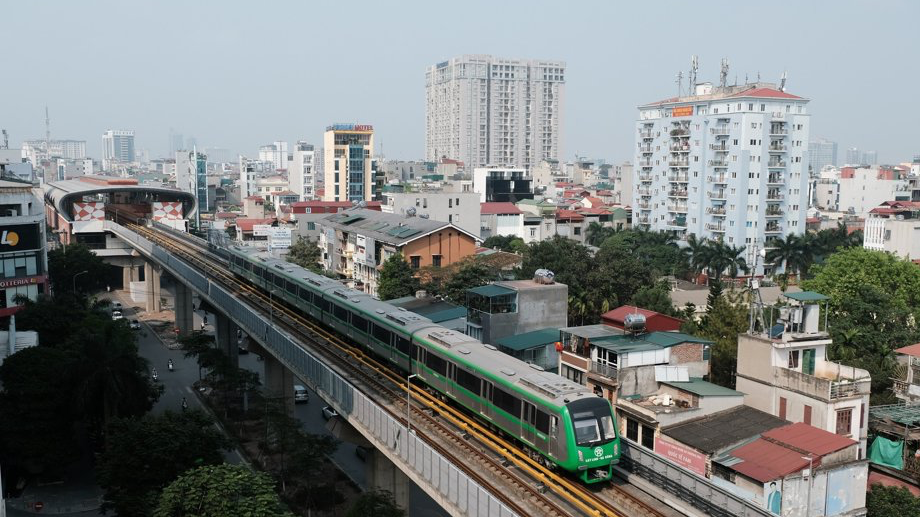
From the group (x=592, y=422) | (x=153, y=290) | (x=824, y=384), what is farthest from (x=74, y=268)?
(x=824, y=384)

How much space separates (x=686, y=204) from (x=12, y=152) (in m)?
81.6

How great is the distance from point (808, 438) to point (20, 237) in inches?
1693

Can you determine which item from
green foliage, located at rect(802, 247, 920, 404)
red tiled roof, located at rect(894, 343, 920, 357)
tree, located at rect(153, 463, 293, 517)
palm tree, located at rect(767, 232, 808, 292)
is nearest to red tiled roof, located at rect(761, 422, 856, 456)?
green foliage, located at rect(802, 247, 920, 404)

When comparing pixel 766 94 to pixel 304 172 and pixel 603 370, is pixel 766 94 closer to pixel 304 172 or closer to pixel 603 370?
pixel 603 370

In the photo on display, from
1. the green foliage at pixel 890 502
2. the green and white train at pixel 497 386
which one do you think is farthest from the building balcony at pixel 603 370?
the green foliage at pixel 890 502

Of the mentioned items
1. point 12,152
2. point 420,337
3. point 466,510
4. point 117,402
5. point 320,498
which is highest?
point 12,152

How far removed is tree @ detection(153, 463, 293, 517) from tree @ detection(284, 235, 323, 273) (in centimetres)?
5113

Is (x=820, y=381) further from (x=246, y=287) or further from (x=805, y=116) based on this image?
(x=805, y=116)

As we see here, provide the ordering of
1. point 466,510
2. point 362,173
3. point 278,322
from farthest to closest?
point 362,173 → point 278,322 → point 466,510

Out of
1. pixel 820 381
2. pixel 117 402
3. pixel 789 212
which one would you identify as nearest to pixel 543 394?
pixel 820 381

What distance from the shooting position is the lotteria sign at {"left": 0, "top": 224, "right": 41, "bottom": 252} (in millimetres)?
45656

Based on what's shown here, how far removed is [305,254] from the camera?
7500 centimetres

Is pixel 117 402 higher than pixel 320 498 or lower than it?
higher

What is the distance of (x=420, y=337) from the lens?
91.9ft
